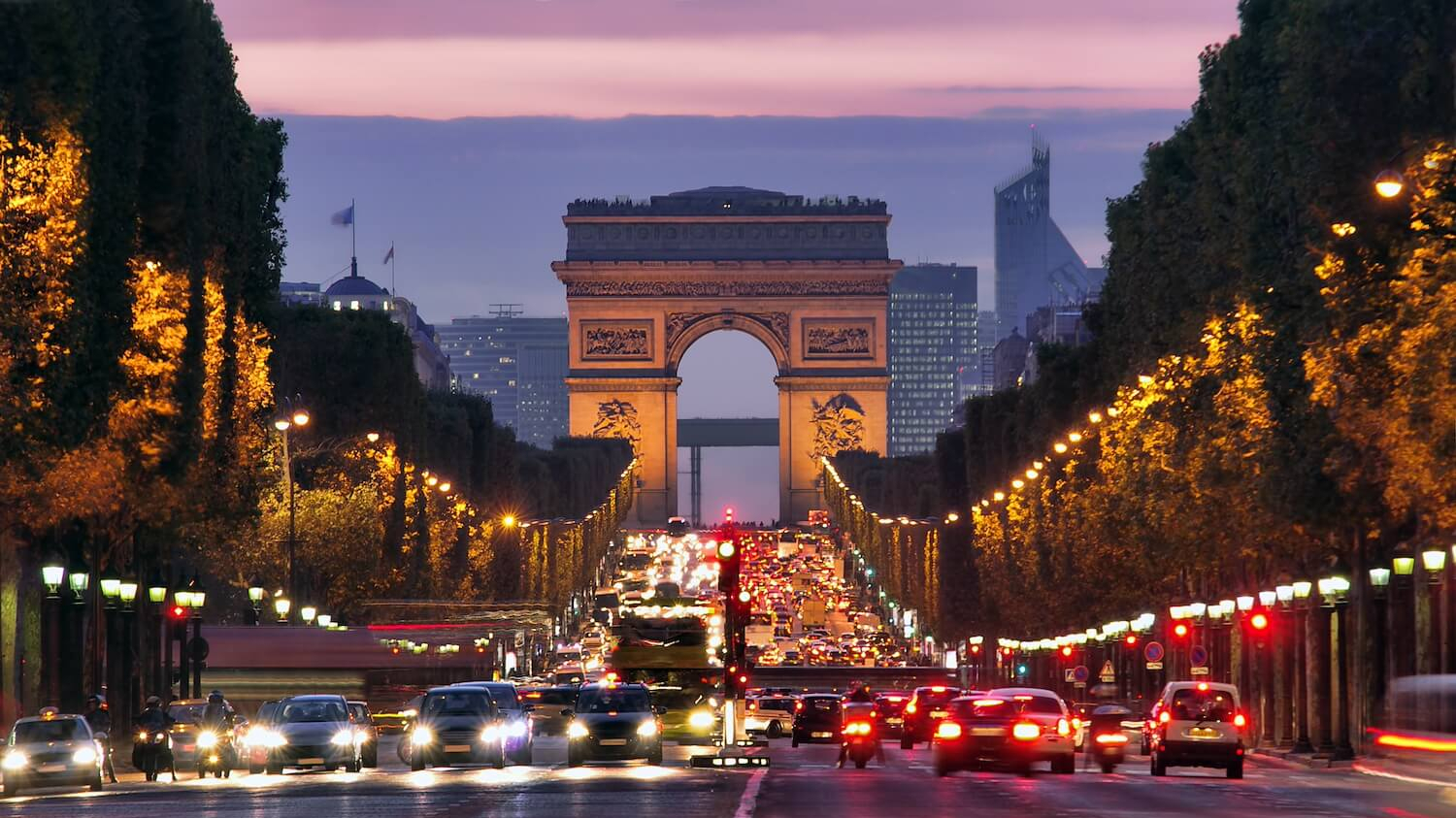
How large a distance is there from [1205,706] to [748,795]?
524 inches

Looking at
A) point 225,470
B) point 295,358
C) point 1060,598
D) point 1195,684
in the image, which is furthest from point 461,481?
point 1195,684

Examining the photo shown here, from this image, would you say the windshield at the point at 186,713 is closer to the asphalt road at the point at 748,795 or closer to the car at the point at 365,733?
the car at the point at 365,733

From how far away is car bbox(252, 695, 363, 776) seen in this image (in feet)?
152

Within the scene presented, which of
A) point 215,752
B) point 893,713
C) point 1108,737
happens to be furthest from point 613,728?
point 893,713

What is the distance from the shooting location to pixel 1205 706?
145 feet

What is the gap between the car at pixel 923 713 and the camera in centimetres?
6625

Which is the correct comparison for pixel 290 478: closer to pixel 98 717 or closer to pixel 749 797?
pixel 98 717

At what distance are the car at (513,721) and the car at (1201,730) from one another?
35.7 ft

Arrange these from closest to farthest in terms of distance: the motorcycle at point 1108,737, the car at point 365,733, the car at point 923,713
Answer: the motorcycle at point 1108,737, the car at point 365,733, the car at point 923,713

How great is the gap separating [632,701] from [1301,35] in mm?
16407

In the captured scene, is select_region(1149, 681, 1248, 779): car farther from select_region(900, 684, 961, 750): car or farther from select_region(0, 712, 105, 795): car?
select_region(900, 684, 961, 750): car

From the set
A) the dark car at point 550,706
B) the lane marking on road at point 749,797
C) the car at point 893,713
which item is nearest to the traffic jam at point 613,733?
the lane marking on road at point 749,797

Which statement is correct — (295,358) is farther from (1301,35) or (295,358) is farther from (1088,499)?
(1301,35)

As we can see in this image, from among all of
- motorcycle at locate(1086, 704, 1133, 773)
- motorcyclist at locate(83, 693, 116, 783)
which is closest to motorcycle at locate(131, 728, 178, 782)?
motorcyclist at locate(83, 693, 116, 783)
